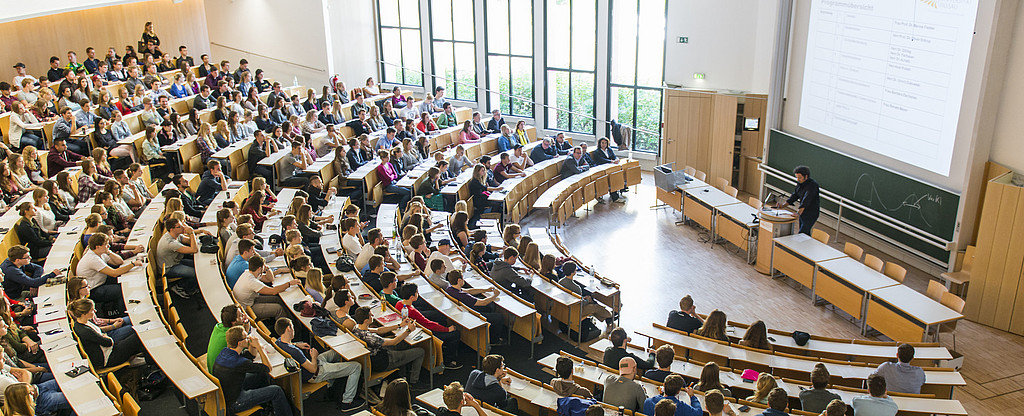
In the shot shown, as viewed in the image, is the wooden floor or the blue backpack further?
the wooden floor

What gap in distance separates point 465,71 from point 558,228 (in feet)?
25.7

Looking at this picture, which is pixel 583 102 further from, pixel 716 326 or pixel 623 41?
pixel 716 326

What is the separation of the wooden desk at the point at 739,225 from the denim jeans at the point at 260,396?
758 cm

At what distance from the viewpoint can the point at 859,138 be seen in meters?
11.9

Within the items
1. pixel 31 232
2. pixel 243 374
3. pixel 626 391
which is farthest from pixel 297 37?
pixel 626 391

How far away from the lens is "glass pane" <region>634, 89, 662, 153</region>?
670 inches

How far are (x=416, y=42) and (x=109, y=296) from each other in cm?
1309

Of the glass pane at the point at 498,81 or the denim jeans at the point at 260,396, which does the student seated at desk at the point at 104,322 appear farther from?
the glass pane at the point at 498,81

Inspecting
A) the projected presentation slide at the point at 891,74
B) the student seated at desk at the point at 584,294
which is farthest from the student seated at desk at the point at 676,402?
the projected presentation slide at the point at 891,74

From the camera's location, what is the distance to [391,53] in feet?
67.3

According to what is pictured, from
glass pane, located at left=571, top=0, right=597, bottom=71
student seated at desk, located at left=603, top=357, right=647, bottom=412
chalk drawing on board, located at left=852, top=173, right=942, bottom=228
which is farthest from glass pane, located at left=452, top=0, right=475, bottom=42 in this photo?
student seated at desk, located at left=603, top=357, right=647, bottom=412

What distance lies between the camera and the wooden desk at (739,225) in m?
11.7

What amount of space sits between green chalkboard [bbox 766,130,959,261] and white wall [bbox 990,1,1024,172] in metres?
0.82

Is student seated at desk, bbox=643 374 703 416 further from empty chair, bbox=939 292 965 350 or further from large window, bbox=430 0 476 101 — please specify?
large window, bbox=430 0 476 101
